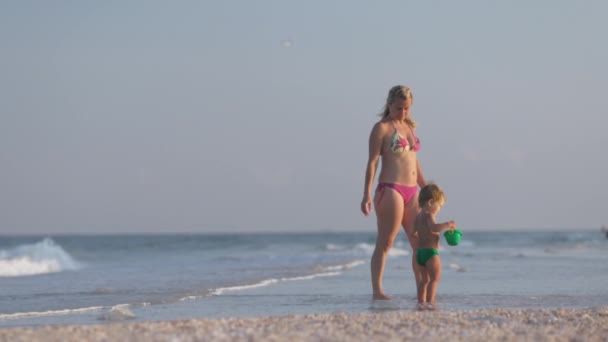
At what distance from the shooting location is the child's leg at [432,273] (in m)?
7.94

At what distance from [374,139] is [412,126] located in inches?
20.0

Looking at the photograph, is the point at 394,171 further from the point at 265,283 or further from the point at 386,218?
the point at 265,283

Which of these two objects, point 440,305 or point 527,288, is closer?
point 440,305

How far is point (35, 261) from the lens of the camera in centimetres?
2592

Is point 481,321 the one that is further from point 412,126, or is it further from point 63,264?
point 63,264

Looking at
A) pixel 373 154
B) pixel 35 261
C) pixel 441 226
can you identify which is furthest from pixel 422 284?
pixel 35 261

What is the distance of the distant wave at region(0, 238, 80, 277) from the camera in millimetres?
22781

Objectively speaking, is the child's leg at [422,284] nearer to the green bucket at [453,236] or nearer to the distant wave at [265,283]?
the green bucket at [453,236]

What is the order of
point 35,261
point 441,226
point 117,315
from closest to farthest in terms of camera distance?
point 117,315 → point 441,226 → point 35,261

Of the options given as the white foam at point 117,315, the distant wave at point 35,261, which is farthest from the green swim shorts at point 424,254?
the distant wave at point 35,261

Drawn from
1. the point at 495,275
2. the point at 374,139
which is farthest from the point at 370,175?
the point at 495,275

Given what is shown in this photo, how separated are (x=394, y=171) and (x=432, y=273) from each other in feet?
3.18

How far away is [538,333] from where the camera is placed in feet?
19.6

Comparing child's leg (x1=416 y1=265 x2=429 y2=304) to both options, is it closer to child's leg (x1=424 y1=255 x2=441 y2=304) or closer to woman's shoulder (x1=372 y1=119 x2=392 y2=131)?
child's leg (x1=424 y1=255 x2=441 y2=304)
